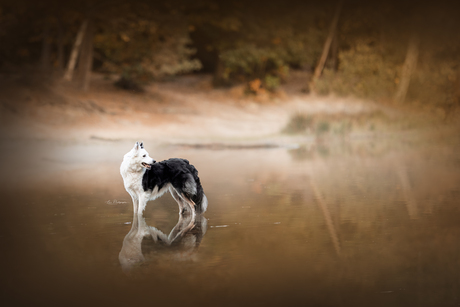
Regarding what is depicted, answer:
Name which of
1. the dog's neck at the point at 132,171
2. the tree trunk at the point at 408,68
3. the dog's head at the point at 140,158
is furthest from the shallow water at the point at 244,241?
the tree trunk at the point at 408,68

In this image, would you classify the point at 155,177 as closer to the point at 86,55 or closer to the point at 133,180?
the point at 133,180

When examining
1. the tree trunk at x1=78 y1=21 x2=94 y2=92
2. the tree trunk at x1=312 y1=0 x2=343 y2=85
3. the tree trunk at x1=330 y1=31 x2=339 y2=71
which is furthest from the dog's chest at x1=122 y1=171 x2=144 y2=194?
the tree trunk at x1=330 y1=31 x2=339 y2=71

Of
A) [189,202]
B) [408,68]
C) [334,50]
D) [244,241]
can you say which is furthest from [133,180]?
[334,50]

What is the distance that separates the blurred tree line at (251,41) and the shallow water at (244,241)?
15.1m

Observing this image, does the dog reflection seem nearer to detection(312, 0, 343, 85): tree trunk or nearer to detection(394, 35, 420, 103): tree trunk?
detection(394, 35, 420, 103): tree trunk

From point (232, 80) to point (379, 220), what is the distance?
28.4 m

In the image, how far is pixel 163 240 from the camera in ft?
22.4

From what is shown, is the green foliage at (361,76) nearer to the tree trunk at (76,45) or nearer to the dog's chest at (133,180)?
the tree trunk at (76,45)

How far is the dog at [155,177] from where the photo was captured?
24.8ft

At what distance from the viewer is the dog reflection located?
6.08 meters

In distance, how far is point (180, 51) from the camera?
97.8ft

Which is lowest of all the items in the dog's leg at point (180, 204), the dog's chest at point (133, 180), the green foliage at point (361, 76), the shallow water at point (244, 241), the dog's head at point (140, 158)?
the shallow water at point (244, 241)

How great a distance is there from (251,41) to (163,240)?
93.8ft

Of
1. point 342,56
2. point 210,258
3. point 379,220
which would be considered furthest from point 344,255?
point 342,56
